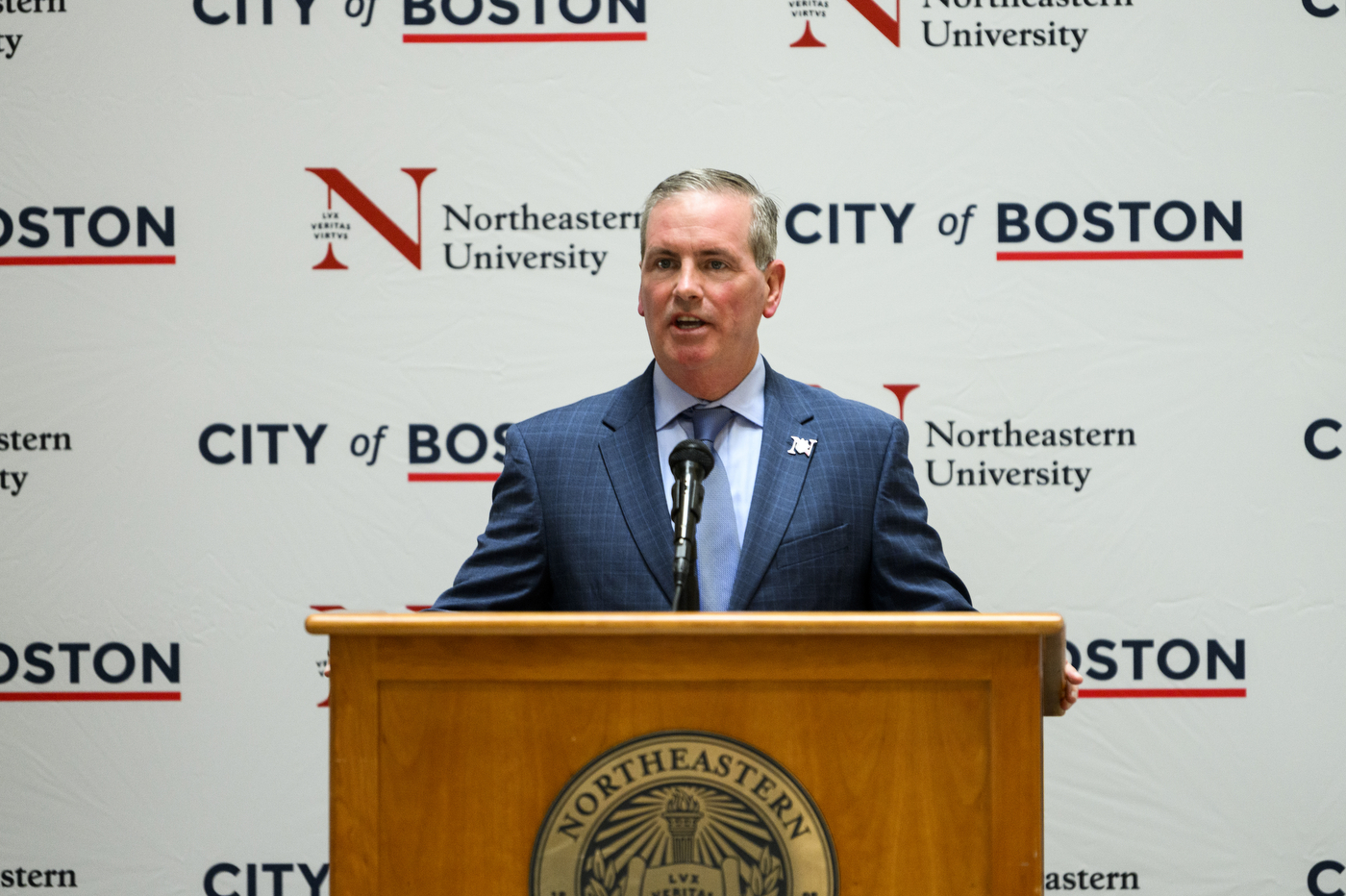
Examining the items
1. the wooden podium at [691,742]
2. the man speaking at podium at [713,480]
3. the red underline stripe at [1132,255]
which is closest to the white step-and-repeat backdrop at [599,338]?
the red underline stripe at [1132,255]

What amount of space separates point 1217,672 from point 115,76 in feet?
9.59

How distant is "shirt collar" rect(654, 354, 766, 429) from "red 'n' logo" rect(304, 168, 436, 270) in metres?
1.04

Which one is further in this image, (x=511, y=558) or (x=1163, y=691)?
(x=1163, y=691)

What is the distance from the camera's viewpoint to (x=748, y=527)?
1829 mm

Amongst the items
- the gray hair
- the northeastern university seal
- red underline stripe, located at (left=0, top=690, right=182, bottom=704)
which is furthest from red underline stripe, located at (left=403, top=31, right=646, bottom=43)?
the northeastern university seal

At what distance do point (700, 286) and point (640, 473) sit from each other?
0.32 metres

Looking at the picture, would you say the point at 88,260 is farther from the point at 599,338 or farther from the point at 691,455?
the point at 691,455

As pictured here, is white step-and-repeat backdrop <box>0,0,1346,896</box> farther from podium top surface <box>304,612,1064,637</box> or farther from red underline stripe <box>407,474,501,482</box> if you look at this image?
podium top surface <box>304,612,1064,637</box>

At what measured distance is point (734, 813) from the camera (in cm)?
123

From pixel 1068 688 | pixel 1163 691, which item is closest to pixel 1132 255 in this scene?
pixel 1163 691

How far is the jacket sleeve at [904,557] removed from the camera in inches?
71.7

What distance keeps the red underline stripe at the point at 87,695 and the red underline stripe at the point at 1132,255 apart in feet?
7.22

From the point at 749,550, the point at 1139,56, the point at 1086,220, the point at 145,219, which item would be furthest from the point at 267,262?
the point at 1139,56

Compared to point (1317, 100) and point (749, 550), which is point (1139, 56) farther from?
point (749, 550)
